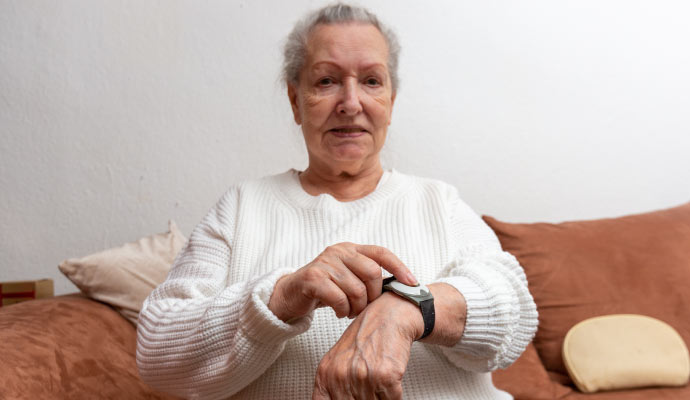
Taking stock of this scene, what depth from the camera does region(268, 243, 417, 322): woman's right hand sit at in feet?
2.83

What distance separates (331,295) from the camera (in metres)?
0.86

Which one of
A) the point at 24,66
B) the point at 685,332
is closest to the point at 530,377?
the point at 685,332

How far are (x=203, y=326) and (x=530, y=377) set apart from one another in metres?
1.07

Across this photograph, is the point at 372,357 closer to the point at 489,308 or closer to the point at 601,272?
the point at 489,308

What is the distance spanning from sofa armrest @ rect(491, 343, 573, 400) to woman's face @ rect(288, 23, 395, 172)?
83cm

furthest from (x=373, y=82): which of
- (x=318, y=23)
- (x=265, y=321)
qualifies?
(x=265, y=321)

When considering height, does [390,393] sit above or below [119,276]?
above

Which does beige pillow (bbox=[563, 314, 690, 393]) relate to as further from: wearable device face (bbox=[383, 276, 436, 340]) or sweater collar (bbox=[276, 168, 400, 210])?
wearable device face (bbox=[383, 276, 436, 340])

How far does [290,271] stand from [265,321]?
116 millimetres

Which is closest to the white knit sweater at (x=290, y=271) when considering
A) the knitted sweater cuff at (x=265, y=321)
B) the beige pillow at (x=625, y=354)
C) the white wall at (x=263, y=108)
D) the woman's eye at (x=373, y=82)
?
the knitted sweater cuff at (x=265, y=321)

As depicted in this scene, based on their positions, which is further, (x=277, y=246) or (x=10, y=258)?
(x=10, y=258)

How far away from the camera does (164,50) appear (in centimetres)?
210

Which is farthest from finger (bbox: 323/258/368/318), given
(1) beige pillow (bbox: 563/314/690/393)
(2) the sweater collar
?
(1) beige pillow (bbox: 563/314/690/393)

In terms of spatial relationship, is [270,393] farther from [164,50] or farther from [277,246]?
[164,50]
